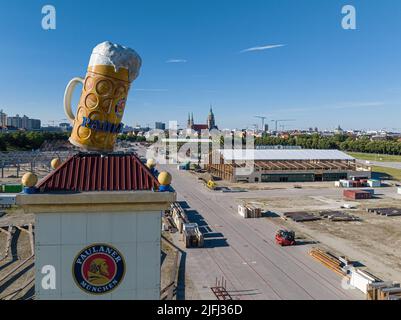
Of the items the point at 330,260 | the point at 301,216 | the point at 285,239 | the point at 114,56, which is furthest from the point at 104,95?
the point at 301,216

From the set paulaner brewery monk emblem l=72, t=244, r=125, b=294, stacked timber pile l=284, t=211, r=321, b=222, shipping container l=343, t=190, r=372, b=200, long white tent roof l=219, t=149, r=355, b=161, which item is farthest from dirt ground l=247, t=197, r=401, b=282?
paulaner brewery monk emblem l=72, t=244, r=125, b=294

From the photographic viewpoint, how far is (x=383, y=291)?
911 inches

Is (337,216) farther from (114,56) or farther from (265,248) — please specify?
(114,56)

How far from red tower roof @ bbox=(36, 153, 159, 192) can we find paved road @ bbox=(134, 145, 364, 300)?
16.3 metres

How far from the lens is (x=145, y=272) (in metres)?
9.31

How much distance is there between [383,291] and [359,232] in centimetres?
1758

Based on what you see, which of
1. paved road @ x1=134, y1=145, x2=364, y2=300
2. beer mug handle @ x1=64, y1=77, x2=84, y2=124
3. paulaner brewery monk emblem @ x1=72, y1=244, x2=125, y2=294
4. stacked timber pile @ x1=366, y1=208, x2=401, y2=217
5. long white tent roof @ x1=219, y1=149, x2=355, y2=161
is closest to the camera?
paulaner brewery monk emblem @ x1=72, y1=244, x2=125, y2=294

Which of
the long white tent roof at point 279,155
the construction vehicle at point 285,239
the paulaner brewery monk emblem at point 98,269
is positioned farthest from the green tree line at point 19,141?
the paulaner brewery monk emblem at point 98,269

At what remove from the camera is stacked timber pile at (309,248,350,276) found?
2808 centimetres

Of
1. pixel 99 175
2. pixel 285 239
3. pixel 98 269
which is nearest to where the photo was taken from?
pixel 98 269

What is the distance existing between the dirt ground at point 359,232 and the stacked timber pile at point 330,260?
7.52ft

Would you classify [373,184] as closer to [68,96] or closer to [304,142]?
[68,96]

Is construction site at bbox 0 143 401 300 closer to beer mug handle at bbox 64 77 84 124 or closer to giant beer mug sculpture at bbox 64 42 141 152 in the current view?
giant beer mug sculpture at bbox 64 42 141 152

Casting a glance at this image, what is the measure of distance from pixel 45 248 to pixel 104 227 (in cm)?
161
